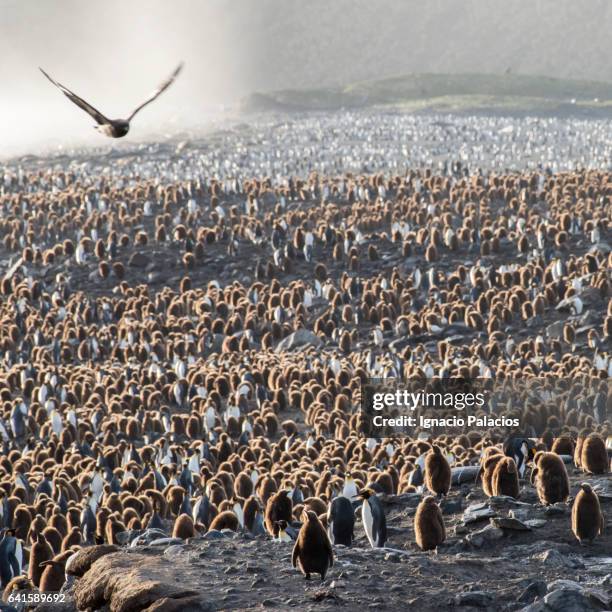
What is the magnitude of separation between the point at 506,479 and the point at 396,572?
2.36 meters

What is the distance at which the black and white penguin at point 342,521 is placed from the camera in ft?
33.7

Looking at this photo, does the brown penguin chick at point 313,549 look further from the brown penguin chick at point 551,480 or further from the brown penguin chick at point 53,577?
the brown penguin chick at point 53,577

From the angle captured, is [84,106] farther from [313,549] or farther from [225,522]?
[225,522]

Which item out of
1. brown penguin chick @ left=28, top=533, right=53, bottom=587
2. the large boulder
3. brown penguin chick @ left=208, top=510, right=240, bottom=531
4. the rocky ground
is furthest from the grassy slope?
the large boulder

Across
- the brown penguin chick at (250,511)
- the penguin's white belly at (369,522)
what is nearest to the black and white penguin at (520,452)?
the penguin's white belly at (369,522)

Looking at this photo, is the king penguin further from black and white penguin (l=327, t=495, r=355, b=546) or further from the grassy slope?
the grassy slope

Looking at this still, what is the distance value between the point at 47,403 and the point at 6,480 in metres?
4.13

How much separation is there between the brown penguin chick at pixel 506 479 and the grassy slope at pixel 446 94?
6235 cm

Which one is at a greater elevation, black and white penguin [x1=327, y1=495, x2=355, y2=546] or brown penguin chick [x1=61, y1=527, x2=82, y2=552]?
black and white penguin [x1=327, y1=495, x2=355, y2=546]

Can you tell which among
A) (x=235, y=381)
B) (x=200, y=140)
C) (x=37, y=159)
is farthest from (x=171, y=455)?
(x=200, y=140)

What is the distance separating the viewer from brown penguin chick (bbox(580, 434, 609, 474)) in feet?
36.2

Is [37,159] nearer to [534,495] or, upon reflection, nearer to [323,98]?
[323,98]

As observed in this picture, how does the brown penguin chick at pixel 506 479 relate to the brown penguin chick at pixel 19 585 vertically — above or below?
above

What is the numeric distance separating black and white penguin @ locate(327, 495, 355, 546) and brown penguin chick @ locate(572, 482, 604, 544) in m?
2.06
